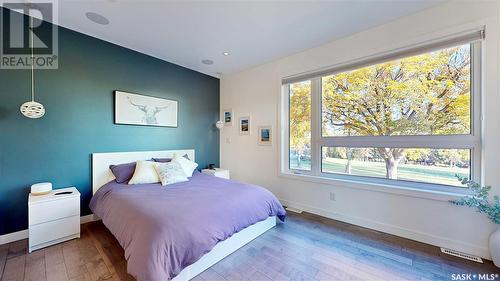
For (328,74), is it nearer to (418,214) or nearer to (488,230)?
(418,214)

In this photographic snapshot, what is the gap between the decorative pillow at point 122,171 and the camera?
9.07 ft

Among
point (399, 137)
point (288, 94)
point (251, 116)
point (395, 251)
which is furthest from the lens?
point (251, 116)

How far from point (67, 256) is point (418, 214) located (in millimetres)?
3781

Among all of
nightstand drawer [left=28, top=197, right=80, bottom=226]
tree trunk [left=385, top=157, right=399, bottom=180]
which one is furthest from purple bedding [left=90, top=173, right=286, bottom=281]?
tree trunk [left=385, top=157, right=399, bottom=180]

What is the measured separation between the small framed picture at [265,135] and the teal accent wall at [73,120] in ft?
5.27

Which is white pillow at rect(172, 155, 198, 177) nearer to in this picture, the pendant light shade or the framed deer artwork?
the framed deer artwork

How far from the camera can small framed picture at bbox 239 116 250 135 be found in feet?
13.3

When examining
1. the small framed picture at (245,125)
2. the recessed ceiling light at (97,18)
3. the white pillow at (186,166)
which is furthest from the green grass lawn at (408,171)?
the recessed ceiling light at (97,18)

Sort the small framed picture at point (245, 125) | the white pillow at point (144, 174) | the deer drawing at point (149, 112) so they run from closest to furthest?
1. the white pillow at point (144, 174)
2. the deer drawing at point (149, 112)
3. the small framed picture at point (245, 125)

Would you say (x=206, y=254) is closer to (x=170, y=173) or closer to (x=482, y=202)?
(x=170, y=173)

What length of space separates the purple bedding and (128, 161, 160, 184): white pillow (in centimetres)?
12

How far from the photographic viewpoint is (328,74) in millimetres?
2977

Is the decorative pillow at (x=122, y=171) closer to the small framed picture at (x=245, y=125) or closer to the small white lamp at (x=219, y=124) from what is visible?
the small white lamp at (x=219, y=124)

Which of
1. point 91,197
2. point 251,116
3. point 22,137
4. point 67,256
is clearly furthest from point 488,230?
point 22,137
